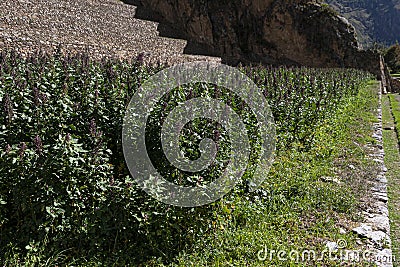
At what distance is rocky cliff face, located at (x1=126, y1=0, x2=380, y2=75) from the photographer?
964 inches

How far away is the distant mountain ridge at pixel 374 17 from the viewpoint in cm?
14900

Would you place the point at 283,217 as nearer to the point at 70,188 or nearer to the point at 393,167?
the point at 70,188

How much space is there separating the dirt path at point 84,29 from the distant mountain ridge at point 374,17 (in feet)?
443

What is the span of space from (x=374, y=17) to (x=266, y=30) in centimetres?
15489

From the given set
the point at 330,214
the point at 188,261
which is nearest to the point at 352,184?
the point at 330,214

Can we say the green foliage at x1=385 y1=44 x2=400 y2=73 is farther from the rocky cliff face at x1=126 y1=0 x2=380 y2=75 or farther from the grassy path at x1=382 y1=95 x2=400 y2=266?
the grassy path at x1=382 y1=95 x2=400 y2=266

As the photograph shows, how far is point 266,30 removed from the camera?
85.5 feet

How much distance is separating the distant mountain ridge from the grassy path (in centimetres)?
14221

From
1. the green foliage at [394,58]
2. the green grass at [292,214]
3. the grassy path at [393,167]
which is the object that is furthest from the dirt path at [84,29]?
the green foliage at [394,58]

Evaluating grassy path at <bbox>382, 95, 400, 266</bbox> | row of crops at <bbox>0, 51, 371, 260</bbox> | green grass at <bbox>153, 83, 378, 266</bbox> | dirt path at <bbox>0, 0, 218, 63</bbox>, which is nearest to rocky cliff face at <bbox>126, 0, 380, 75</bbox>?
dirt path at <bbox>0, 0, 218, 63</bbox>

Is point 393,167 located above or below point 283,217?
above

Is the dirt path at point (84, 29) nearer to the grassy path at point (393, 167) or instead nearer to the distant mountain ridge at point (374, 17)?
the grassy path at point (393, 167)

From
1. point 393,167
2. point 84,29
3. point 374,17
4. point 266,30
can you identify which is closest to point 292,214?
point 393,167

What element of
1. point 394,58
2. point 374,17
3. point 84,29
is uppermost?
point 374,17
